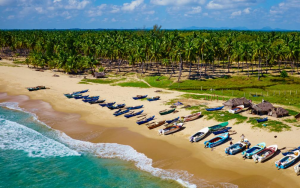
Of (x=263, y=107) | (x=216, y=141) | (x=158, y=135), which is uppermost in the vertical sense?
(x=263, y=107)

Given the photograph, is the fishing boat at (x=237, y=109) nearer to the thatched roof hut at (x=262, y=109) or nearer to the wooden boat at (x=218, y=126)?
the thatched roof hut at (x=262, y=109)

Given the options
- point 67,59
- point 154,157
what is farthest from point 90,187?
point 67,59

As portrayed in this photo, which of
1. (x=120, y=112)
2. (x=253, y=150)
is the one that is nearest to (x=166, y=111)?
(x=120, y=112)

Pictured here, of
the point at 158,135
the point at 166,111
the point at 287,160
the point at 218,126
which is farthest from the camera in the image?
the point at 166,111

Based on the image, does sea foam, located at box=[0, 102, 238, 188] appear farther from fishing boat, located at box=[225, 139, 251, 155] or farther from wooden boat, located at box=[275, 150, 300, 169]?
wooden boat, located at box=[275, 150, 300, 169]

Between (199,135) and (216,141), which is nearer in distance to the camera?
(216,141)

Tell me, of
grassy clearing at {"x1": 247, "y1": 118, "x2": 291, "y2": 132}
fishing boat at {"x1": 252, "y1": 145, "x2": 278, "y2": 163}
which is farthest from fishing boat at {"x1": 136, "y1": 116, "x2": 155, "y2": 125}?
fishing boat at {"x1": 252, "y1": 145, "x2": 278, "y2": 163}

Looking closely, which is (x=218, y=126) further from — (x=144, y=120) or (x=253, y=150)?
(x=144, y=120)
